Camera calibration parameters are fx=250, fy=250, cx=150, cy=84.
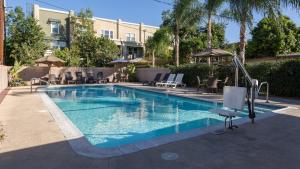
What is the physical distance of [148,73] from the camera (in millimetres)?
23875

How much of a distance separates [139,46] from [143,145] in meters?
37.0

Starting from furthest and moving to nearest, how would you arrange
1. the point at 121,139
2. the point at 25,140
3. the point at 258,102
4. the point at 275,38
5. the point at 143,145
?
1. the point at 275,38
2. the point at 258,102
3. the point at 121,139
4. the point at 25,140
5. the point at 143,145

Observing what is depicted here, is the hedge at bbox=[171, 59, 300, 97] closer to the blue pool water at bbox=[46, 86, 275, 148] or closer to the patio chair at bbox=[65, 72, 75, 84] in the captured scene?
the blue pool water at bbox=[46, 86, 275, 148]

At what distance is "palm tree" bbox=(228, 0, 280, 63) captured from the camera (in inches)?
500

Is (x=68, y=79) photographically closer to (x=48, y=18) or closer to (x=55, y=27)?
(x=55, y=27)

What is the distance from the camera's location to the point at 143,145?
4602 mm

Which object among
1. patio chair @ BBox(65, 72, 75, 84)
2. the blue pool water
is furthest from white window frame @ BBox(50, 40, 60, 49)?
the blue pool water

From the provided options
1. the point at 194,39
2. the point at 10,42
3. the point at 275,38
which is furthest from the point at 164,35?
the point at 10,42

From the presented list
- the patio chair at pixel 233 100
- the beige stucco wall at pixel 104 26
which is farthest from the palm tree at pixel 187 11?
the beige stucco wall at pixel 104 26

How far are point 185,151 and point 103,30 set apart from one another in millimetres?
35076

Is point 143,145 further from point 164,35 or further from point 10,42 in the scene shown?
point 10,42

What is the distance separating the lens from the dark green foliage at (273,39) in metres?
27.0

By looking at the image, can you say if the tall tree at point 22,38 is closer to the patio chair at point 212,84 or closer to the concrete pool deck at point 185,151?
the patio chair at point 212,84

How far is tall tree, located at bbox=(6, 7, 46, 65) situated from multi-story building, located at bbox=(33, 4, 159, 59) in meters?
1.85
